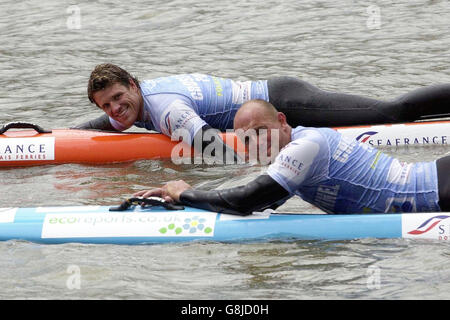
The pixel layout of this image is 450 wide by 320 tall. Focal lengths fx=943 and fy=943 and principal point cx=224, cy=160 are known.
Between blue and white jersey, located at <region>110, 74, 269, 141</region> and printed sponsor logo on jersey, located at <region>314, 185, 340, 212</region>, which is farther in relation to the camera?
blue and white jersey, located at <region>110, 74, 269, 141</region>

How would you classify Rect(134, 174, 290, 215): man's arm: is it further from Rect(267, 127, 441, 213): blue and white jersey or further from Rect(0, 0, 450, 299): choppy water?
Rect(0, 0, 450, 299): choppy water

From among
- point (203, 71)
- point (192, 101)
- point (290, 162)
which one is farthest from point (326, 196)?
point (203, 71)

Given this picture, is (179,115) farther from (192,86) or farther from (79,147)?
(79,147)

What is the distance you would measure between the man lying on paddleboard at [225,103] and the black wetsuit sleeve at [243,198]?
177 cm

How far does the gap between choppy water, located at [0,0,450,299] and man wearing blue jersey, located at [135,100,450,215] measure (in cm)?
25

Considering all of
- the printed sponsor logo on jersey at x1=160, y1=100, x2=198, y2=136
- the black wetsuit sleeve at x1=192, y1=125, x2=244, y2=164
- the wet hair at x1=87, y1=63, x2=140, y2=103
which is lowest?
the black wetsuit sleeve at x1=192, y1=125, x2=244, y2=164

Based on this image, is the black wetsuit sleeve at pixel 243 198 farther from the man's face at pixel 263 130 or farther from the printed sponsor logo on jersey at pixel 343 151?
the printed sponsor logo on jersey at pixel 343 151

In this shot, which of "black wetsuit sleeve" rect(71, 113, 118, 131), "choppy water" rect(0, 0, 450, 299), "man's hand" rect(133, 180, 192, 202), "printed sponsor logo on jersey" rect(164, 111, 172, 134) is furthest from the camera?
"black wetsuit sleeve" rect(71, 113, 118, 131)

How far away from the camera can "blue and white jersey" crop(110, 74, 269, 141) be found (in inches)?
290

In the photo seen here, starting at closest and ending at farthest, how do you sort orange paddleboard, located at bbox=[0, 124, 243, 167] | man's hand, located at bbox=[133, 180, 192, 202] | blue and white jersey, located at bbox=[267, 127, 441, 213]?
blue and white jersey, located at bbox=[267, 127, 441, 213], man's hand, located at bbox=[133, 180, 192, 202], orange paddleboard, located at bbox=[0, 124, 243, 167]

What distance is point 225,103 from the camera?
760 centimetres

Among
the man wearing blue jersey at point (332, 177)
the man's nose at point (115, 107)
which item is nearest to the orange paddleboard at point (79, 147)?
the man's nose at point (115, 107)

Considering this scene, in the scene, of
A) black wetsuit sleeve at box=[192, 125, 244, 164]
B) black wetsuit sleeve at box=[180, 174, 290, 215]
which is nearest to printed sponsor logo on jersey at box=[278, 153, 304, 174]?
black wetsuit sleeve at box=[180, 174, 290, 215]
